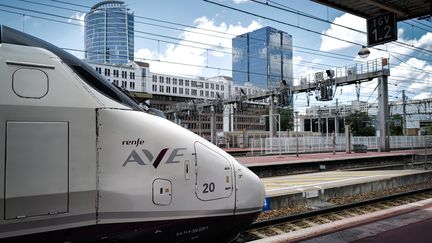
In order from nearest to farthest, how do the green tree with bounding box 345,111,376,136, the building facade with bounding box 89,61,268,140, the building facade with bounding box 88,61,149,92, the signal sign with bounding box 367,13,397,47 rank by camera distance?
the signal sign with bounding box 367,13,397,47 < the building facade with bounding box 88,61,149,92 < the building facade with bounding box 89,61,268,140 < the green tree with bounding box 345,111,376,136

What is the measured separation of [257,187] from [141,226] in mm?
2140

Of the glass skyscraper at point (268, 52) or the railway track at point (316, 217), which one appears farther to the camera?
the glass skyscraper at point (268, 52)

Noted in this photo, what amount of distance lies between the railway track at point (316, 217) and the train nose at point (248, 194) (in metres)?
1.99

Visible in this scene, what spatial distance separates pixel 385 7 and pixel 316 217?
7803 millimetres

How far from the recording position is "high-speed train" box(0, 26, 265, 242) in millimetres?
3746

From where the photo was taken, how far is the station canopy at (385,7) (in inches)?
487

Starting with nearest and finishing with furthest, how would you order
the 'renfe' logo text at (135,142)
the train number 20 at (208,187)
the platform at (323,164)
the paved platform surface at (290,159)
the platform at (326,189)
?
the 'renfe' logo text at (135,142) < the train number 20 at (208,187) < the platform at (326,189) < the platform at (323,164) < the paved platform surface at (290,159)

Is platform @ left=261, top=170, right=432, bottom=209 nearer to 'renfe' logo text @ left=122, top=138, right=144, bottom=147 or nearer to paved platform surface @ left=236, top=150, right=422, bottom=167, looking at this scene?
paved platform surface @ left=236, top=150, right=422, bottom=167

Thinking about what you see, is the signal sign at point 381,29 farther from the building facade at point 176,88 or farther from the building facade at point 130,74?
the building facade at point 176,88

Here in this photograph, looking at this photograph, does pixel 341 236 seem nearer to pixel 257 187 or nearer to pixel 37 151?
pixel 257 187

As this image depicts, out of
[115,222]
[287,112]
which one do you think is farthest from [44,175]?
[287,112]

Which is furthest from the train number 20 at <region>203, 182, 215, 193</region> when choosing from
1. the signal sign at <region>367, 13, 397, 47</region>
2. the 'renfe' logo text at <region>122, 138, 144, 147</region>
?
the signal sign at <region>367, 13, 397, 47</region>

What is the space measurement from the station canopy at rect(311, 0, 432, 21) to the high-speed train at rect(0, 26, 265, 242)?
29.3 feet

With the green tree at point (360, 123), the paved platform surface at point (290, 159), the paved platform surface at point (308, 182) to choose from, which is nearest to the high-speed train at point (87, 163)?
the paved platform surface at point (308, 182)
